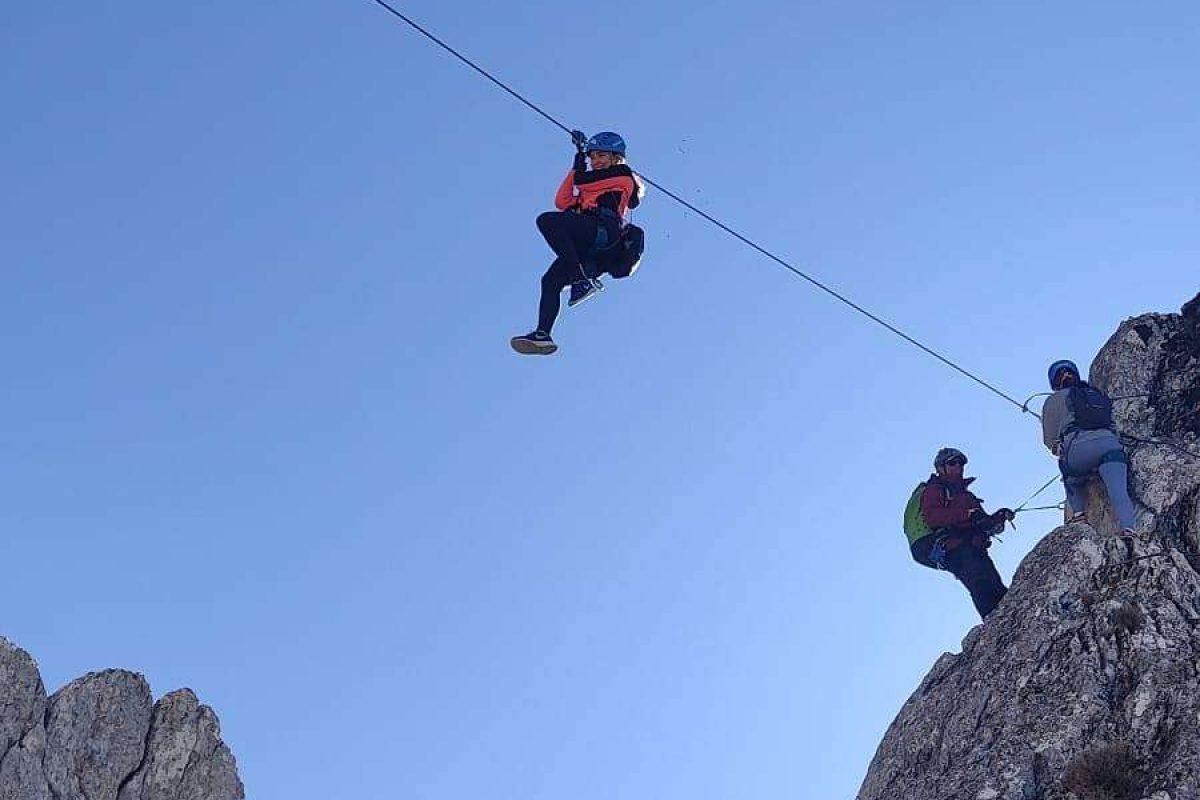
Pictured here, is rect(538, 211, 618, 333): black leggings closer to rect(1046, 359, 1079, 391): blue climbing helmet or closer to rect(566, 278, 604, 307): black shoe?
rect(566, 278, 604, 307): black shoe

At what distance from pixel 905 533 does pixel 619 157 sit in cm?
657

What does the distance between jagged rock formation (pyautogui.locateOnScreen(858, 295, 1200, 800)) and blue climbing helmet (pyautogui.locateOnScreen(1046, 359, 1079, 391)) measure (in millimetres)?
1401

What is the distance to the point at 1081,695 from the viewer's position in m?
14.8

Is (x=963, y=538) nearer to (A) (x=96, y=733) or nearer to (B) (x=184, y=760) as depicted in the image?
(B) (x=184, y=760)

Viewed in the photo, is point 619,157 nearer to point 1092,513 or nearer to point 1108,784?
point 1092,513

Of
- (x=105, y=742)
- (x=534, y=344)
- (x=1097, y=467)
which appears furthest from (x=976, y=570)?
(x=105, y=742)

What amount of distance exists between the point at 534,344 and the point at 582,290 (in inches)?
56.2

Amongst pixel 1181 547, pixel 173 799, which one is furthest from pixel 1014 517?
pixel 173 799

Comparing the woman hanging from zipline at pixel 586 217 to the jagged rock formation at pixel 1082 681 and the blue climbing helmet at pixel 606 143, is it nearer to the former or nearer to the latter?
the blue climbing helmet at pixel 606 143

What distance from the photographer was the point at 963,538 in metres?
19.7

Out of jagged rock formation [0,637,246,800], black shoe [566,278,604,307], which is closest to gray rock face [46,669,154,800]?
jagged rock formation [0,637,246,800]

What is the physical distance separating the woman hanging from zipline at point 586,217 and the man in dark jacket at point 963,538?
5.58 metres

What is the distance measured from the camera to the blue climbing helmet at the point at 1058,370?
19.8 meters

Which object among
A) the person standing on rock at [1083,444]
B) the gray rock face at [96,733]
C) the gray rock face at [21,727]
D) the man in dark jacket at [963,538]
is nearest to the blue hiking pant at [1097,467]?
the person standing on rock at [1083,444]
